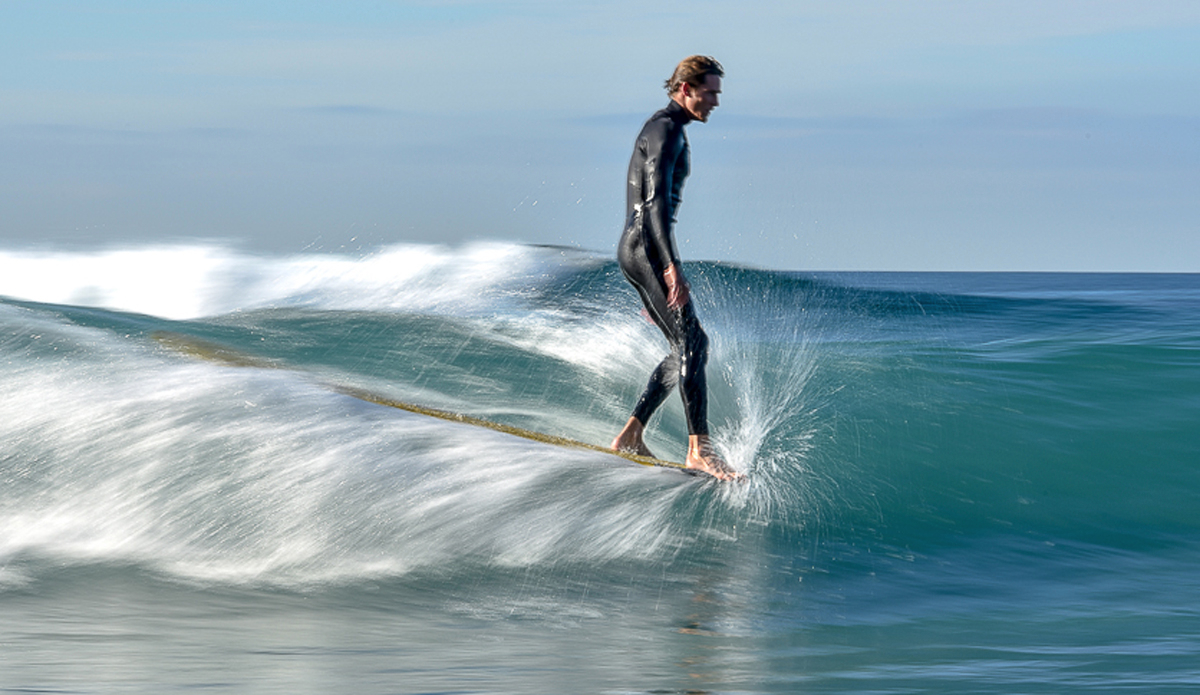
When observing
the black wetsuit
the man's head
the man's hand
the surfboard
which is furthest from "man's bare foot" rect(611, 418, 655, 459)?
the man's head

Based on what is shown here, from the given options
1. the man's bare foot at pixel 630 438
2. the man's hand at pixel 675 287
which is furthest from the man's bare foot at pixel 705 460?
the man's hand at pixel 675 287

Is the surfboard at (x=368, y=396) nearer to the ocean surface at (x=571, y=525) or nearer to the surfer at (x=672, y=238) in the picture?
the ocean surface at (x=571, y=525)

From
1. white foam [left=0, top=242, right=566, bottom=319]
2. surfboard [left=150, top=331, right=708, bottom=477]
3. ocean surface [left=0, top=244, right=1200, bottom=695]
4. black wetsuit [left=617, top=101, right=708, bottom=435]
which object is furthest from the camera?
white foam [left=0, top=242, right=566, bottom=319]

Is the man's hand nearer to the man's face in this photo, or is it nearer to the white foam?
the man's face

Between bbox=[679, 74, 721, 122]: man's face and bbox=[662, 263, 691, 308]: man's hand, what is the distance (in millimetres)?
714

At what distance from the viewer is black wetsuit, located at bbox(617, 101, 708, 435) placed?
4914mm

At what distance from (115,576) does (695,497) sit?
2484 millimetres

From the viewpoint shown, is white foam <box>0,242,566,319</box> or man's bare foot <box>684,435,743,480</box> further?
white foam <box>0,242,566,319</box>

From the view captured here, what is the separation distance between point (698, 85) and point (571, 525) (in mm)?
2054

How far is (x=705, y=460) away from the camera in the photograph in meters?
5.13

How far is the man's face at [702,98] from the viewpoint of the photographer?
4934mm

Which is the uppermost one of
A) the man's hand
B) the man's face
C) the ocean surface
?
the man's face

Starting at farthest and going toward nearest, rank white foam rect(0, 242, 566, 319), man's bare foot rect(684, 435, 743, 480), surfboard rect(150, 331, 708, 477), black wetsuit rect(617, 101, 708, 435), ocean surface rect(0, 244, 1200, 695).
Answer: white foam rect(0, 242, 566, 319) < surfboard rect(150, 331, 708, 477) < man's bare foot rect(684, 435, 743, 480) < black wetsuit rect(617, 101, 708, 435) < ocean surface rect(0, 244, 1200, 695)

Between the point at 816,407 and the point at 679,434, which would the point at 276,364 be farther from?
the point at 816,407
